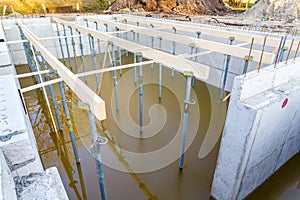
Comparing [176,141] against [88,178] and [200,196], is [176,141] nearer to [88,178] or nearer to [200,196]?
[200,196]

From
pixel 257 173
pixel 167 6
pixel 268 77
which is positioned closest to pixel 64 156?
pixel 257 173

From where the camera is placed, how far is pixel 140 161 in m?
3.47

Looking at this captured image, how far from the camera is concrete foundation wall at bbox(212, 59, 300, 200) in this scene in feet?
7.47

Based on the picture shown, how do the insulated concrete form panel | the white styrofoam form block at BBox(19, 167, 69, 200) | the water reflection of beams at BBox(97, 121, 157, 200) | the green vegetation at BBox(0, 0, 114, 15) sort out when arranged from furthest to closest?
the green vegetation at BBox(0, 0, 114, 15), the water reflection of beams at BBox(97, 121, 157, 200), the insulated concrete form panel, the white styrofoam form block at BBox(19, 167, 69, 200)

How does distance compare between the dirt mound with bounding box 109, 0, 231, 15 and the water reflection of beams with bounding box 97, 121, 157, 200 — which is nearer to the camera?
the water reflection of beams with bounding box 97, 121, 157, 200

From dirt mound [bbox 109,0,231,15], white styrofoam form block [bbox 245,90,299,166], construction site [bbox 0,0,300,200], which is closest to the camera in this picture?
construction site [bbox 0,0,300,200]

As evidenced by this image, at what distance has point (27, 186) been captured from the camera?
105cm

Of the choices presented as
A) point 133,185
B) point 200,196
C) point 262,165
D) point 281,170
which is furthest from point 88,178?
point 281,170

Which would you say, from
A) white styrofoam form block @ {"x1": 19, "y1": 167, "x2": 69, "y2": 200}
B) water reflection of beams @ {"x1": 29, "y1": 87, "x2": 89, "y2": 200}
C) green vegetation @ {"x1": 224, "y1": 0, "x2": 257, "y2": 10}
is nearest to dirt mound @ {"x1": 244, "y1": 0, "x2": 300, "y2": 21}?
green vegetation @ {"x1": 224, "y1": 0, "x2": 257, "y2": 10}

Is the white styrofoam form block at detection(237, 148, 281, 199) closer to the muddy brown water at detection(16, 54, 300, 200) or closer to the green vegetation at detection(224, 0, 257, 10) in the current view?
the muddy brown water at detection(16, 54, 300, 200)

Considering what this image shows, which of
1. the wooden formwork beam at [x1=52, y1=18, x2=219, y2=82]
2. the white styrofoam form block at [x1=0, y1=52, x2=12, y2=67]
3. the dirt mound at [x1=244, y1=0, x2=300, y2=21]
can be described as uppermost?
the dirt mound at [x1=244, y1=0, x2=300, y2=21]

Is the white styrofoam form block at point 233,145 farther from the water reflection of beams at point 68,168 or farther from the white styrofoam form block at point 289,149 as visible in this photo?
the water reflection of beams at point 68,168

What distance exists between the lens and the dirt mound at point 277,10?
11133mm

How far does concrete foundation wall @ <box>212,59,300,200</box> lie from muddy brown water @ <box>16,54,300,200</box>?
0.39 meters
